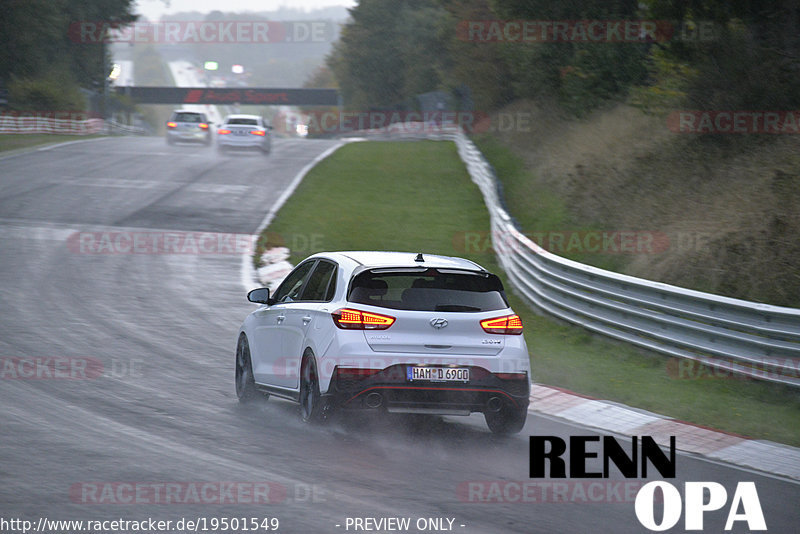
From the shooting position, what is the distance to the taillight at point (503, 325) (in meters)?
8.82

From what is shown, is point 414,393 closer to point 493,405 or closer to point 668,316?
point 493,405

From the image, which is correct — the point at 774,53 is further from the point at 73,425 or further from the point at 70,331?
the point at 73,425

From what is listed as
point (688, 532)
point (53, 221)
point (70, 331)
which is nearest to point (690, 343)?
point (688, 532)

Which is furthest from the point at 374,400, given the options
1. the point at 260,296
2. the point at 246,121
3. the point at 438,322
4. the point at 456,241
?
the point at 246,121

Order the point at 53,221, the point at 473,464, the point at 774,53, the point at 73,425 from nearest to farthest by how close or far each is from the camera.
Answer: the point at 473,464
the point at 73,425
the point at 774,53
the point at 53,221

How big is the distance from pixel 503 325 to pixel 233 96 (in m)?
111

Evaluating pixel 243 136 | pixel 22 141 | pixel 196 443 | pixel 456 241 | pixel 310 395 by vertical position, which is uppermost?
pixel 243 136

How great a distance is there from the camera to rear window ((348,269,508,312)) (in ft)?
28.8

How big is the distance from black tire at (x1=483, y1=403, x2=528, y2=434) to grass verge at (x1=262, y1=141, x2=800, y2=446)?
6.03ft

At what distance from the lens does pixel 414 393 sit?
8547 mm

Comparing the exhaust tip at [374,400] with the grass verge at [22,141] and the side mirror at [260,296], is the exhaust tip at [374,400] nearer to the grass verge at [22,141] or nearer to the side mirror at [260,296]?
the side mirror at [260,296]

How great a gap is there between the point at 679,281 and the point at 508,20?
27.3m

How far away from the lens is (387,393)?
8.52 meters

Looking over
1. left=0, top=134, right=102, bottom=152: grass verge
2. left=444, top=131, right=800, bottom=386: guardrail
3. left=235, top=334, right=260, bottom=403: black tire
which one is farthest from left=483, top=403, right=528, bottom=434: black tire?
left=0, top=134, right=102, bottom=152: grass verge
